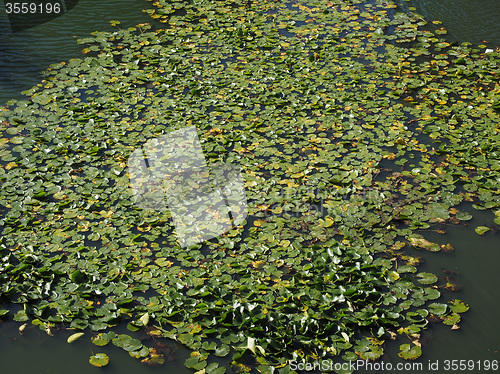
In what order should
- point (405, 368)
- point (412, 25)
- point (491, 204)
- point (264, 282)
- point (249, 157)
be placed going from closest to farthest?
point (405, 368) → point (264, 282) → point (491, 204) → point (249, 157) → point (412, 25)

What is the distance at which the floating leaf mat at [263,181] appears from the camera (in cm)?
325

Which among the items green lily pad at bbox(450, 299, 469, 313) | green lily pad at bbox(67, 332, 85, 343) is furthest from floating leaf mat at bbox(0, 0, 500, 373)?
green lily pad at bbox(67, 332, 85, 343)

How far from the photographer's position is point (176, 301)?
3.31 meters

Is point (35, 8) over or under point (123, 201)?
over

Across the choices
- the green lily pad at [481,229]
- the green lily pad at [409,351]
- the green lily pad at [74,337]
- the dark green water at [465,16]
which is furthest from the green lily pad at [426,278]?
the dark green water at [465,16]

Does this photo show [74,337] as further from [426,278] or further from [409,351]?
A: [426,278]

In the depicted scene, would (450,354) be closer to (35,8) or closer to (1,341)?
(1,341)

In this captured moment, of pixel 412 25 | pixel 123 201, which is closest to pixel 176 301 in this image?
pixel 123 201

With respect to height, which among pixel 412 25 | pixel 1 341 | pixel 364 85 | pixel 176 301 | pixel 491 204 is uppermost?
pixel 412 25

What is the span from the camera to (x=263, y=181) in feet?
14.1

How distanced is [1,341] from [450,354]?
123 inches

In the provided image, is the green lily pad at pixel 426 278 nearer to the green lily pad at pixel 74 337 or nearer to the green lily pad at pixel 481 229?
the green lily pad at pixel 481 229

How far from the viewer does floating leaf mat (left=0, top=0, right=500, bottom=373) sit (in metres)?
3.25

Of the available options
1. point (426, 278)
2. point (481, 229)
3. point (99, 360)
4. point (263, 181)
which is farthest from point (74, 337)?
point (481, 229)
